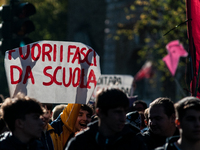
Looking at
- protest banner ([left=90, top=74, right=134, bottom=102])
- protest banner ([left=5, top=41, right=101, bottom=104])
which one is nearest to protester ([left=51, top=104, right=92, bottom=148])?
protest banner ([left=5, top=41, right=101, bottom=104])

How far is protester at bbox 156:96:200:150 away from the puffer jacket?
6.04 ft

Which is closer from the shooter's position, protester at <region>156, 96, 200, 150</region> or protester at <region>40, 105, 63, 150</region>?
protester at <region>156, 96, 200, 150</region>

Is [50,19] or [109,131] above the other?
[50,19]

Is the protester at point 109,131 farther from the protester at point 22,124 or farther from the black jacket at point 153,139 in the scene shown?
the black jacket at point 153,139

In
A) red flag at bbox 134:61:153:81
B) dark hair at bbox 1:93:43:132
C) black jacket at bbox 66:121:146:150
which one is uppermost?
dark hair at bbox 1:93:43:132

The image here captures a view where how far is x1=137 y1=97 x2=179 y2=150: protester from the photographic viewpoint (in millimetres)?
4230

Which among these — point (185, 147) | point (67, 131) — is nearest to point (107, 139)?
point (185, 147)

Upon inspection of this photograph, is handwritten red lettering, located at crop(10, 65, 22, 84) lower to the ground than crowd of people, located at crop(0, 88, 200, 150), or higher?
higher

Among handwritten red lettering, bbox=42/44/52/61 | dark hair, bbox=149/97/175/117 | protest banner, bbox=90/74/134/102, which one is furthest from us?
protest banner, bbox=90/74/134/102

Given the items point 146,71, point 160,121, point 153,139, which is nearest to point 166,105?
point 160,121

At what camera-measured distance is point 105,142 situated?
318cm

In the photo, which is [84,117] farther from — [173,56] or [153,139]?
[173,56]

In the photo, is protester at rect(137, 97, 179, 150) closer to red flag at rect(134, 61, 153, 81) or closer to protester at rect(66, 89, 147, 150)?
protester at rect(66, 89, 147, 150)

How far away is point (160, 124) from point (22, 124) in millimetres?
1440
